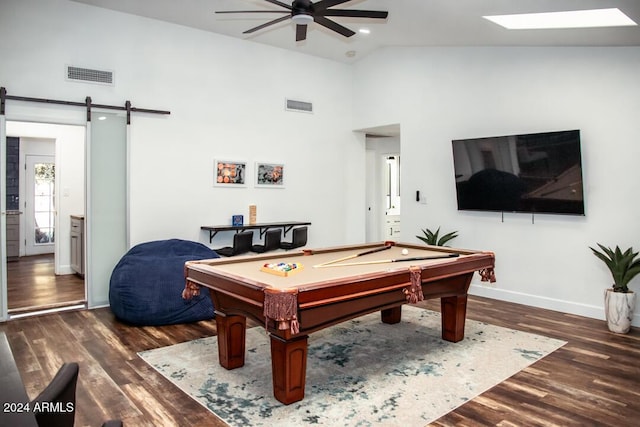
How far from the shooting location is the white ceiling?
12.9ft

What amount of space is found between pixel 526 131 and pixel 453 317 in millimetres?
2696

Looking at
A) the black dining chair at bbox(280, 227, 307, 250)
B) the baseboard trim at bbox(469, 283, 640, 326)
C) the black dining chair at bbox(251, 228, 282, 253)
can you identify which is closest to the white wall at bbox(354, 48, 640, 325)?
the baseboard trim at bbox(469, 283, 640, 326)

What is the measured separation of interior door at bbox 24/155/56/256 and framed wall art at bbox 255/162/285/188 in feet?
16.2

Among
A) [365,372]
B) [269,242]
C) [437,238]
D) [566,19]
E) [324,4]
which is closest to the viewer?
[365,372]

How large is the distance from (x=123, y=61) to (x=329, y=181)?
3586 mm

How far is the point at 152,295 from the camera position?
15.0 feet

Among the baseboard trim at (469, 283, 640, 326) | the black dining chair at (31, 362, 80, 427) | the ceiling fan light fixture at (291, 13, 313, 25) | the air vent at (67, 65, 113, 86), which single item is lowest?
the baseboard trim at (469, 283, 640, 326)

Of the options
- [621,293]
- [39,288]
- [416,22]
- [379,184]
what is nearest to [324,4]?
[416,22]

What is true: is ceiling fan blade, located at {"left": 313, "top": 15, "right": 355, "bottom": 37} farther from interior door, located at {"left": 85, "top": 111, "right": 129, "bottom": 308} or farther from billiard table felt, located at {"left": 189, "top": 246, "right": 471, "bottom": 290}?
interior door, located at {"left": 85, "top": 111, "right": 129, "bottom": 308}

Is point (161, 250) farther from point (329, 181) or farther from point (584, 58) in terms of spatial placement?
point (584, 58)

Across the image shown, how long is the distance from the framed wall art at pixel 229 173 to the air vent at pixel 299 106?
1.24m

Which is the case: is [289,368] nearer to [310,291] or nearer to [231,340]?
[310,291]

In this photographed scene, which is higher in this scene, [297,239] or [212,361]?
[297,239]

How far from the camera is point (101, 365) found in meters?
3.44
